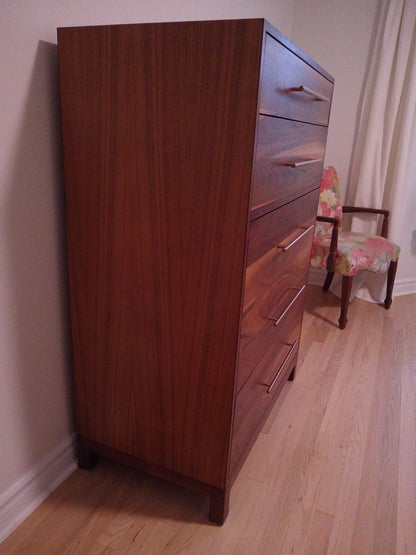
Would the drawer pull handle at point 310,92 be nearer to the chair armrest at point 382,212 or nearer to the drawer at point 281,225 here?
the drawer at point 281,225

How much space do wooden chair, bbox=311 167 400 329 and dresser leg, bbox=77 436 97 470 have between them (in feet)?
5.20

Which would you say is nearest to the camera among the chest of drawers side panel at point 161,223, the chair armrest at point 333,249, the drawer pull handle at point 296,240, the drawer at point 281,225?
the chest of drawers side panel at point 161,223

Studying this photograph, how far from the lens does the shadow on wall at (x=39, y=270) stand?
3.42ft

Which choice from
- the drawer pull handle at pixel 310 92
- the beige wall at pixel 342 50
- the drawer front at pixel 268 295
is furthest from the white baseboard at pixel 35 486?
the beige wall at pixel 342 50

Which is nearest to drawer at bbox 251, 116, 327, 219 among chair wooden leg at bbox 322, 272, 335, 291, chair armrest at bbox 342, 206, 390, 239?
chair armrest at bbox 342, 206, 390, 239

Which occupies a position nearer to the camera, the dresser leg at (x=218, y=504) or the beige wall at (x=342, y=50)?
the dresser leg at (x=218, y=504)

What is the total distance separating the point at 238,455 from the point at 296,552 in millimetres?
282

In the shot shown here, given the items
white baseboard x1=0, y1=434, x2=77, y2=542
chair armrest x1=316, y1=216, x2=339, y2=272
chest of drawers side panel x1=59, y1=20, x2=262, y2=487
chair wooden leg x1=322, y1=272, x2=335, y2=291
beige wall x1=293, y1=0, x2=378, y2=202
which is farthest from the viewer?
chair wooden leg x1=322, y1=272, x2=335, y2=291

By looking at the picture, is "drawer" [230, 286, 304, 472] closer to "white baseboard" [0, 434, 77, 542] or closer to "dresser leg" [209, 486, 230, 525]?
"dresser leg" [209, 486, 230, 525]

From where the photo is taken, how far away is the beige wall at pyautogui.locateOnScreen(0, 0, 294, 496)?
3.22ft

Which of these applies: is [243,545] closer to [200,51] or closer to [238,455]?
[238,455]

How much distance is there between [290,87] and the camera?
1083 millimetres

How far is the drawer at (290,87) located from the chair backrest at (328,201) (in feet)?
4.03

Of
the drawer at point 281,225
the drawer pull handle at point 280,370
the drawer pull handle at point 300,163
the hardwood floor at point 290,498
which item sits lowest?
the hardwood floor at point 290,498
